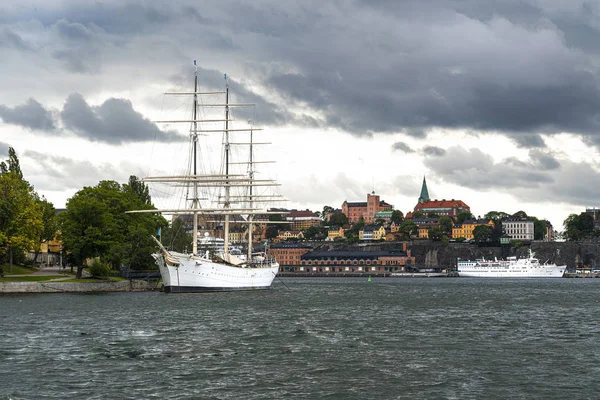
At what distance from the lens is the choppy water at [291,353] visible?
3053 centimetres

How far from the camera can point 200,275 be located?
91.1 meters

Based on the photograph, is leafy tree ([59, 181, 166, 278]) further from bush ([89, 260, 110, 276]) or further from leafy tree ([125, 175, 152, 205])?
leafy tree ([125, 175, 152, 205])

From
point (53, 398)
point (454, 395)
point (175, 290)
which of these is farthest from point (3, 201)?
point (454, 395)

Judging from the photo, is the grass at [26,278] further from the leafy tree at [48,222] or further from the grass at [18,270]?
the leafy tree at [48,222]

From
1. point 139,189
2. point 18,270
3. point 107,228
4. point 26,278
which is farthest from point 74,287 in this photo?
point 139,189

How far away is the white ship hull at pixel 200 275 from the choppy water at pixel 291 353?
819 inches

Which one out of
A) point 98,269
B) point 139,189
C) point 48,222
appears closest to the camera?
point 98,269

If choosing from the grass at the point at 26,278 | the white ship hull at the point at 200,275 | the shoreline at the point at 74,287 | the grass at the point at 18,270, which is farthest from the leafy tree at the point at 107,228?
the white ship hull at the point at 200,275

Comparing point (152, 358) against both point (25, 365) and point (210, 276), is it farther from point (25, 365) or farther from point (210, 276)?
point (210, 276)

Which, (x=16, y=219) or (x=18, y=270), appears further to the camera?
(x=18, y=270)

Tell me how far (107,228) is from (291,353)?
60.2m

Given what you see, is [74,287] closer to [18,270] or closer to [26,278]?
[26,278]

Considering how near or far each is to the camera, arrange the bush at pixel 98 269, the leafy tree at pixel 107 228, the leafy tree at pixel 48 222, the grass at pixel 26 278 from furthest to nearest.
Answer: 1. the leafy tree at pixel 48 222
2. the bush at pixel 98 269
3. the leafy tree at pixel 107 228
4. the grass at pixel 26 278

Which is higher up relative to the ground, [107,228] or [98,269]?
[107,228]
